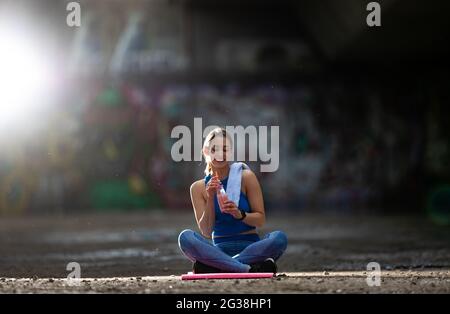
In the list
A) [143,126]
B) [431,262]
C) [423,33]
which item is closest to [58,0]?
[143,126]

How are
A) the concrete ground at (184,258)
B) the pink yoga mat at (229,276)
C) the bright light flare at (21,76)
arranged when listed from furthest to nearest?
the bright light flare at (21,76) < the pink yoga mat at (229,276) < the concrete ground at (184,258)

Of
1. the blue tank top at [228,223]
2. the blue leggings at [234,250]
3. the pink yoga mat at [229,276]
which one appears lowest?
the pink yoga mat at [229,276]

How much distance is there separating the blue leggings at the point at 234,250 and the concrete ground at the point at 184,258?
0.28 meters

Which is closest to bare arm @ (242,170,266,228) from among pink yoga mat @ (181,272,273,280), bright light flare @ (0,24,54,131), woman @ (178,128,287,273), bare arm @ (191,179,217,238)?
woman @ (178,128,287,273)

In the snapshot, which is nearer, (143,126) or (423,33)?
(423,33)

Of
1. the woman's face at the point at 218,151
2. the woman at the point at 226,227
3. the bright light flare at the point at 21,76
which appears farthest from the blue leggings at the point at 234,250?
the bright light flare at the point at 21,76

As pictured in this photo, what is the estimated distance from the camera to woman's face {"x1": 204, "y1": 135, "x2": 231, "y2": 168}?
21.7 ft

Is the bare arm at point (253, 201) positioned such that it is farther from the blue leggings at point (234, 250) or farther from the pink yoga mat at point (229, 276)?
the pink yoga mat at point (229, 276)

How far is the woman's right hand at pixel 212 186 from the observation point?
21.3ft

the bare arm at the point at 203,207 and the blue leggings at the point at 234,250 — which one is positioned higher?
the bare arm at the point at 203,207

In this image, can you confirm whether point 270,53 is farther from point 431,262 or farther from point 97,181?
point 431,262

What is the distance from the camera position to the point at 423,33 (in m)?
18.2

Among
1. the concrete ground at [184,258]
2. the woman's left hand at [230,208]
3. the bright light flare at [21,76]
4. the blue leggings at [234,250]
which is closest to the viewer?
the concrete ground at [184,258]
